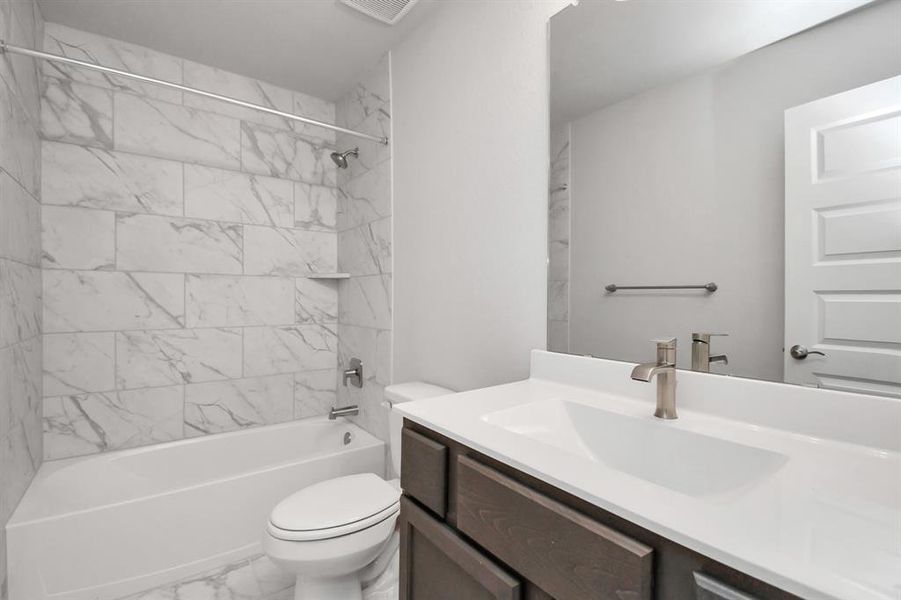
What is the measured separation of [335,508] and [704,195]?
147 centimetres

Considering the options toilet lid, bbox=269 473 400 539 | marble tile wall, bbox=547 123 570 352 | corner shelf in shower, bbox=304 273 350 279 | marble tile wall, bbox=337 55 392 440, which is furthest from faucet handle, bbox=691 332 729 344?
corner shelf in shower, bbox=304 273 350 279

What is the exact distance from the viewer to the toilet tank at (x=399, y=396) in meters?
1.60

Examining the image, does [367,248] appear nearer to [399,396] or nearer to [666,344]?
[399,396]

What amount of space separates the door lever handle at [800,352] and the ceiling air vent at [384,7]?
180 cm

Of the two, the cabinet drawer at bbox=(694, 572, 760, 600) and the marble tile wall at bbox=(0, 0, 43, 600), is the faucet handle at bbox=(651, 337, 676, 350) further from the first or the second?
the marble tile wall at bbox=(0, 0, 43, 600)

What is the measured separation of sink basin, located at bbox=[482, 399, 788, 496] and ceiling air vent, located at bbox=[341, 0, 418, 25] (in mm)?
1714

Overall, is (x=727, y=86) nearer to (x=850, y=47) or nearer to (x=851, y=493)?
(x=850, y=47)

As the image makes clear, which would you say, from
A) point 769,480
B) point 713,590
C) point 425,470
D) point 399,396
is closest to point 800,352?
point 769,480

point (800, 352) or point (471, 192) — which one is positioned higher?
point (471, 192)

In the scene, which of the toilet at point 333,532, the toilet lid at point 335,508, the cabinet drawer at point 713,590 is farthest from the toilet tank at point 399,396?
the cabinet drawer at point 713,590

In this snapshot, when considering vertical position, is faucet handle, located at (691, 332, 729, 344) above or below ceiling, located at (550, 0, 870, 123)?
below

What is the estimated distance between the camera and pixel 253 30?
1.97 meters

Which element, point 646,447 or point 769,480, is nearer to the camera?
point 769,480

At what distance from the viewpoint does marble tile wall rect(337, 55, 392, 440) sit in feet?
7.20
